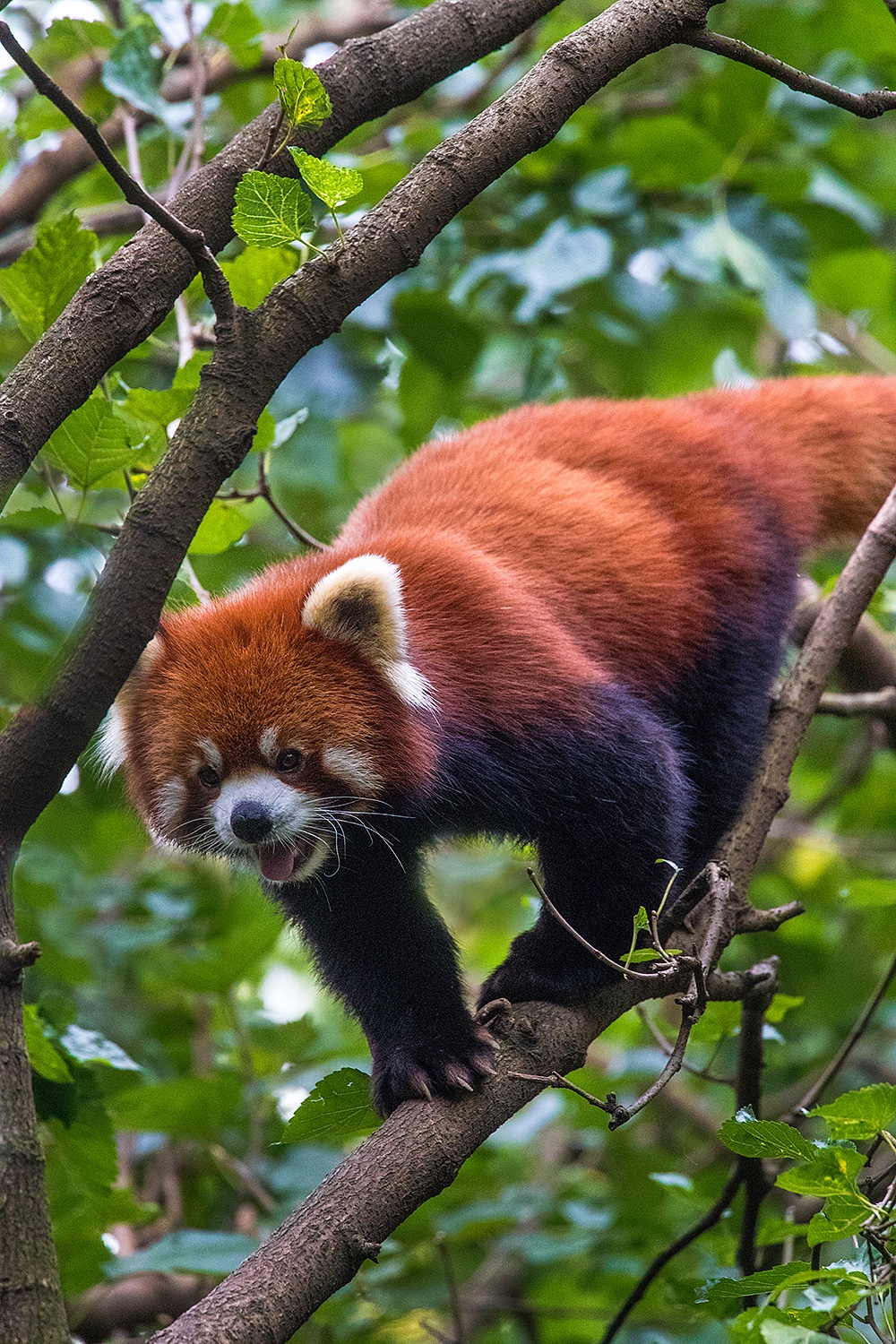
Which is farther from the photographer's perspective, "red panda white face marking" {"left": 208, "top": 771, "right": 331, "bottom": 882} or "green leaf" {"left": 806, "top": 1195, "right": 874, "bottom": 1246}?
"red panda white face marking" {"left": 208, "top": 771, "right": 331, "bottom": 882}

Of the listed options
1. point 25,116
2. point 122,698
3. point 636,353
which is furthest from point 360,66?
point 636,353

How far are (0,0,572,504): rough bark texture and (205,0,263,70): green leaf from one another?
1.14m

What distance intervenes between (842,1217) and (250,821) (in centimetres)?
126

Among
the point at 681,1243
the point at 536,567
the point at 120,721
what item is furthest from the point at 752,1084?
the point at 120,721

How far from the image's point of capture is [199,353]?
2596 mm

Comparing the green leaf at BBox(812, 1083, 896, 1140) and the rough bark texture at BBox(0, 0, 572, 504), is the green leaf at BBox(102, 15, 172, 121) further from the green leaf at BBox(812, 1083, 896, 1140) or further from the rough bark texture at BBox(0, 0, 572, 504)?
the green leaf at BBox(812, 1083, 896, 1140)

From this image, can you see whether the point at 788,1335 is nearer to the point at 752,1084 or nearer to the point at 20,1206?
the point at 20,1206

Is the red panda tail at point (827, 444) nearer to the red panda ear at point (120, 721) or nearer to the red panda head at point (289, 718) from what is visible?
the red panda head at point (289, 718)

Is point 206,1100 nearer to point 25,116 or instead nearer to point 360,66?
point 360,66

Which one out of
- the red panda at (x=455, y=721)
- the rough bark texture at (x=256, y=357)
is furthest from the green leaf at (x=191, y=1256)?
the rough bark texture at (x=256, y=357)

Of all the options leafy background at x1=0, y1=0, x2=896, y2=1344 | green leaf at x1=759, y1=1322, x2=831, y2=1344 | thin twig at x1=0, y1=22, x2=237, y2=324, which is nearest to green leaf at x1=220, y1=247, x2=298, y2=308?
leafy background at x1=0, y1=0, x2=896, y2=1344

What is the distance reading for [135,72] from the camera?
3160 millimetres

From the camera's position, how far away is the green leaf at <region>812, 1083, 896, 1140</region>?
5.73ft

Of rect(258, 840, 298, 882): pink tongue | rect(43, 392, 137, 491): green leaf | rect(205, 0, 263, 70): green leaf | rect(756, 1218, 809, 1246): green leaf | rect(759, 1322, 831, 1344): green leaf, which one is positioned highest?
rect(205, 0, 263, 70): green leaf
